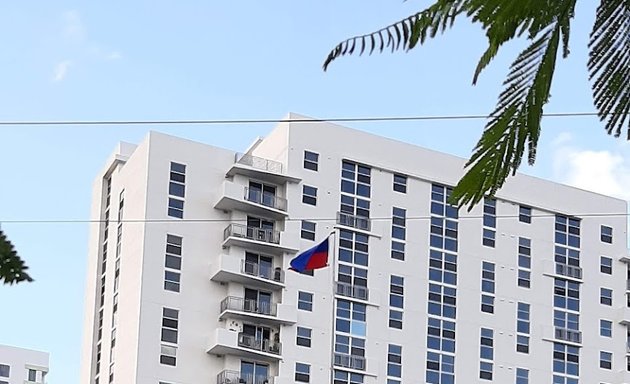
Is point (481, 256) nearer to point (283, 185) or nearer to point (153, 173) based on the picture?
point (283, 185)

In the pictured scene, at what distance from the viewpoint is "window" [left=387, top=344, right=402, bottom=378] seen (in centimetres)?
6022

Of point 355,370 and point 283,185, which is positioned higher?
point 283,185

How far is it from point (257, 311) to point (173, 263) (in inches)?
147

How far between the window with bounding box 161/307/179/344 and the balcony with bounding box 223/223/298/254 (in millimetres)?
3426

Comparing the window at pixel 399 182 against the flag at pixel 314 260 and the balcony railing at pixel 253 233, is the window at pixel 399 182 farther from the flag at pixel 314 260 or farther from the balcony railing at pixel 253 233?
the flag at pixel 314 260

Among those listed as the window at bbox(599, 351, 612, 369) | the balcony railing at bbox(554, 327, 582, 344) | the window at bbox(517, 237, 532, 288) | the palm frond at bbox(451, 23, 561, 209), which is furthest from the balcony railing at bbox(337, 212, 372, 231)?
the palm frond at bbox(451, 23, 561, 209)

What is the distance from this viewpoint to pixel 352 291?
60.6 m

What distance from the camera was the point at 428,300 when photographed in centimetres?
6206

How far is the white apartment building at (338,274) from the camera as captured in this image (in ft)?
191

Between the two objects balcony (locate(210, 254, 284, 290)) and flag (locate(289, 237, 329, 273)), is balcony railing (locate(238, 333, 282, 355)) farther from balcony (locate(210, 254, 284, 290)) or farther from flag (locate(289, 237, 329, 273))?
flag (locate(289, 237, 329, 273))

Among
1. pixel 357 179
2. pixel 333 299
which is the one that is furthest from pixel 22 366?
pixel 333 299

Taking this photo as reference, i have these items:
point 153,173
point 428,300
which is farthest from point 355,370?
point 153,173

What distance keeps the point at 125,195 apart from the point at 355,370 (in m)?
12.0

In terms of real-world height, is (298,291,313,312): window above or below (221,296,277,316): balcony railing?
above
